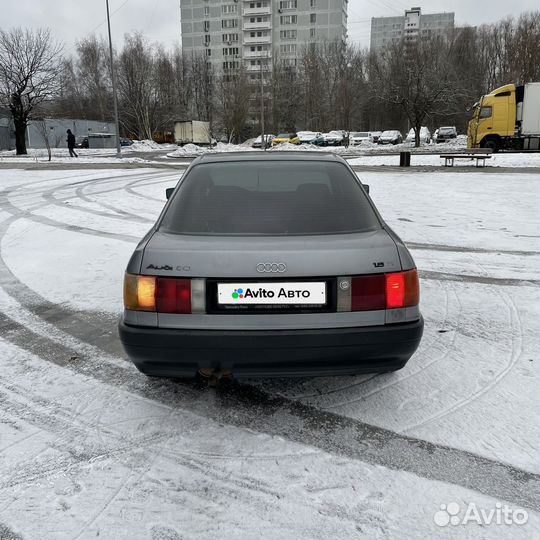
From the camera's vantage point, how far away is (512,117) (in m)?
26.0

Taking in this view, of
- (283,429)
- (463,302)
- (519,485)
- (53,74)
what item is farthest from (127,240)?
(53,74)

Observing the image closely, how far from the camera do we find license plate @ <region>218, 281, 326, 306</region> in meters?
2.49

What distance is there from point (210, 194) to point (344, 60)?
67.5 m

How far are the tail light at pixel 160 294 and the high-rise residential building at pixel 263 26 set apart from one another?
92.6m

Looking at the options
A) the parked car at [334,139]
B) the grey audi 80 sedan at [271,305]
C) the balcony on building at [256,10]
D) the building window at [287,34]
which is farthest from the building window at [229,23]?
the grey audi 80 sedan at [271,305]

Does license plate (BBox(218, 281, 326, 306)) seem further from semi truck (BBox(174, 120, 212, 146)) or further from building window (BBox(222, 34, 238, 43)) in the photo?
building window (BBox(222, 34, 238, 43))

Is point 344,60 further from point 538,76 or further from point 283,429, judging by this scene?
point 283,429

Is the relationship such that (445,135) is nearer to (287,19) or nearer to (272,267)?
(272,267)

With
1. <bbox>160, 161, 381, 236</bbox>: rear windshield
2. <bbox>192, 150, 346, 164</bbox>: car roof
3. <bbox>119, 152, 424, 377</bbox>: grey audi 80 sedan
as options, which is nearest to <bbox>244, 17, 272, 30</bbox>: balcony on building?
<bbox>192, 150, 346, 164</bbox>: car roof

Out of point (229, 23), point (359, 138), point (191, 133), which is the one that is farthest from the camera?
point (229, 23)

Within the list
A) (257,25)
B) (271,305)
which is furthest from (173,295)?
(257,25)

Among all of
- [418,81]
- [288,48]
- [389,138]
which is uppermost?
[288,48]

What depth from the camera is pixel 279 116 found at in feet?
206

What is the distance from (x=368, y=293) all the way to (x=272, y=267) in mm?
529
